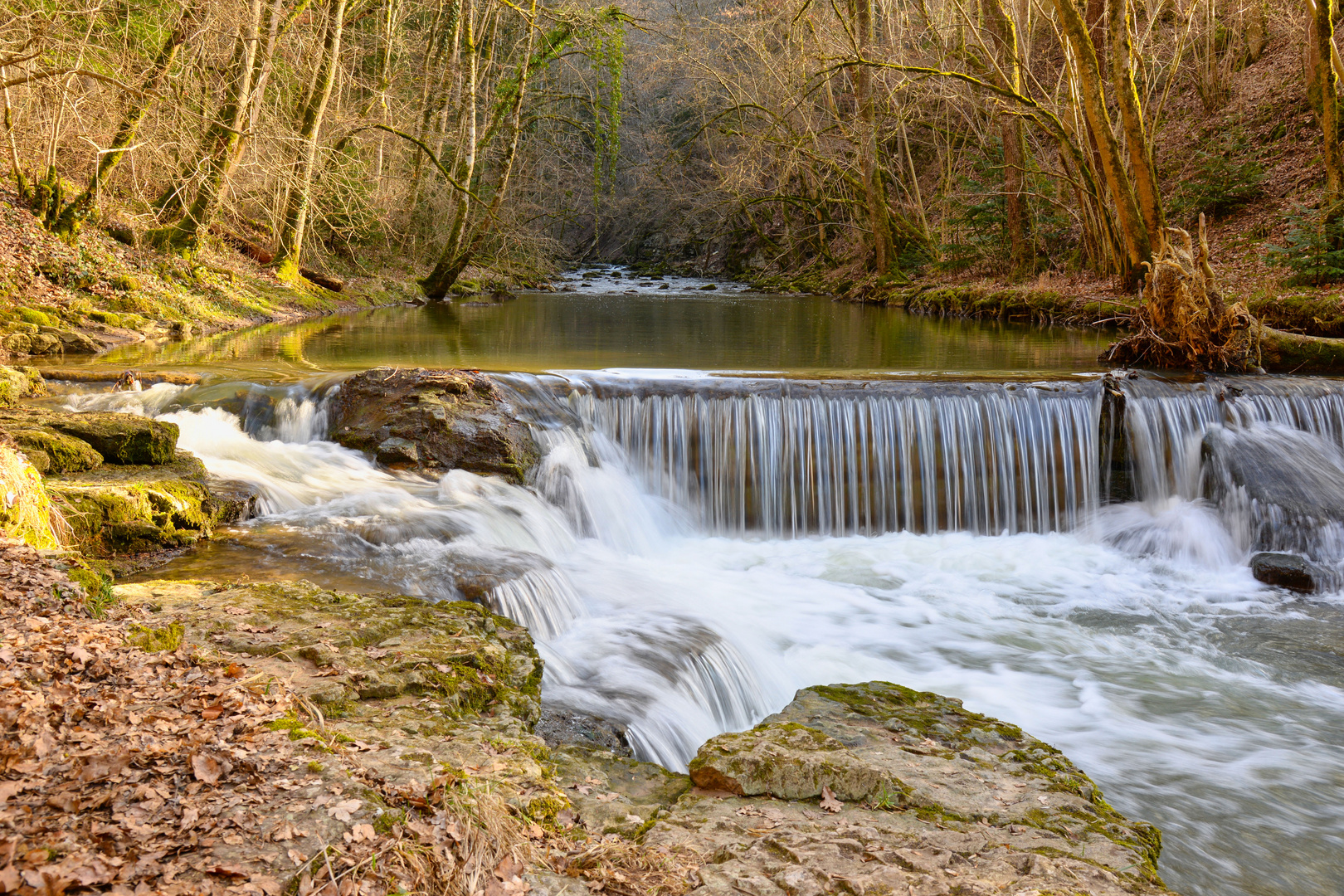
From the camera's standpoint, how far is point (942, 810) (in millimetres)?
3277

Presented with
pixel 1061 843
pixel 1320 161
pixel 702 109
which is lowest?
pixel 1061 843

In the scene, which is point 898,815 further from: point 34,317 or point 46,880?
point 34,317

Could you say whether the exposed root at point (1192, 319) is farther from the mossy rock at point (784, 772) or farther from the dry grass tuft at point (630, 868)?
the dry grass tuft at point (630, 868)

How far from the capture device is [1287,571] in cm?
734

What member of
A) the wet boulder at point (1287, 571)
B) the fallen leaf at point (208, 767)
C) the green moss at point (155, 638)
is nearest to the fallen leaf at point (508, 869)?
the fallen leaf at point (208, 767)

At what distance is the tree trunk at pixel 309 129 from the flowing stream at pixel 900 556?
906cm

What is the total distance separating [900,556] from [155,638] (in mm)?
6130

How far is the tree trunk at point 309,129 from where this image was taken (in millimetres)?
16516

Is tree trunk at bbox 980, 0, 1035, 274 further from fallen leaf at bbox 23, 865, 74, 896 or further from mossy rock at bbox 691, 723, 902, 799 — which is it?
fallen leaf at bbox 23, 865, 74, 896

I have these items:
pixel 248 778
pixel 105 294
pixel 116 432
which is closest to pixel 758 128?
pixel 105 294

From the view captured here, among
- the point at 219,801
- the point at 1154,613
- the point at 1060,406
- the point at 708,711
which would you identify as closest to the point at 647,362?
the point at 1060,406

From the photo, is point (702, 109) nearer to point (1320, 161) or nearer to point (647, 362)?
point (1320, 161)

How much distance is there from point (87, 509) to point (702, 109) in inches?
1025

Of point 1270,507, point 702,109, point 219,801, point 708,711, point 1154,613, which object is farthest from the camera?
point 702,109
